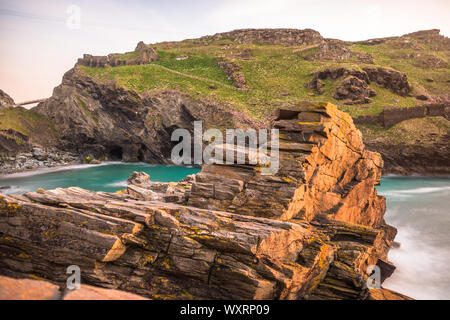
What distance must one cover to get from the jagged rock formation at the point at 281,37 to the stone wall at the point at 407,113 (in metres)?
58.0

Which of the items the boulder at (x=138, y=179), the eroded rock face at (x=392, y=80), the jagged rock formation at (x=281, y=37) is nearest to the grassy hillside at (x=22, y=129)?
the boulder at (x=138, y=179)

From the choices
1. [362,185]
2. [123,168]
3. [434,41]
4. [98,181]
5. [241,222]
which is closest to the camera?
[241,222]

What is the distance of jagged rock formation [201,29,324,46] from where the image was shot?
318ft

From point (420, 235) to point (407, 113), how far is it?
33822 mm

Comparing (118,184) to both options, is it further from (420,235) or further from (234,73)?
(234,73)

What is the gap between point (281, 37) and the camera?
9856 cm

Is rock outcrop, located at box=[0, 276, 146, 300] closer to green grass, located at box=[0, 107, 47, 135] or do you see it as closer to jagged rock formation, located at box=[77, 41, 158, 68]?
green grass, located at box=[0, 107, 47, 135]

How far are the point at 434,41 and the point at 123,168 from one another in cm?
12879

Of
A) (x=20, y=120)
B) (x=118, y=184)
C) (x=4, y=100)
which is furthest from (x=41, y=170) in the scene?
(x=4, y=100)

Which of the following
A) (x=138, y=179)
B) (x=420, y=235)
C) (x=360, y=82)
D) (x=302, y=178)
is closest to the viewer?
(x=302, y=178)

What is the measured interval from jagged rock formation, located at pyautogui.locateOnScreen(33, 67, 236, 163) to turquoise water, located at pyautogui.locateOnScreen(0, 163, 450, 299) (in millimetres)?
6311

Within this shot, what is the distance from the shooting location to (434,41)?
100m

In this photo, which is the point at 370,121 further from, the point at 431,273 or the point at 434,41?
the point at 434,41
